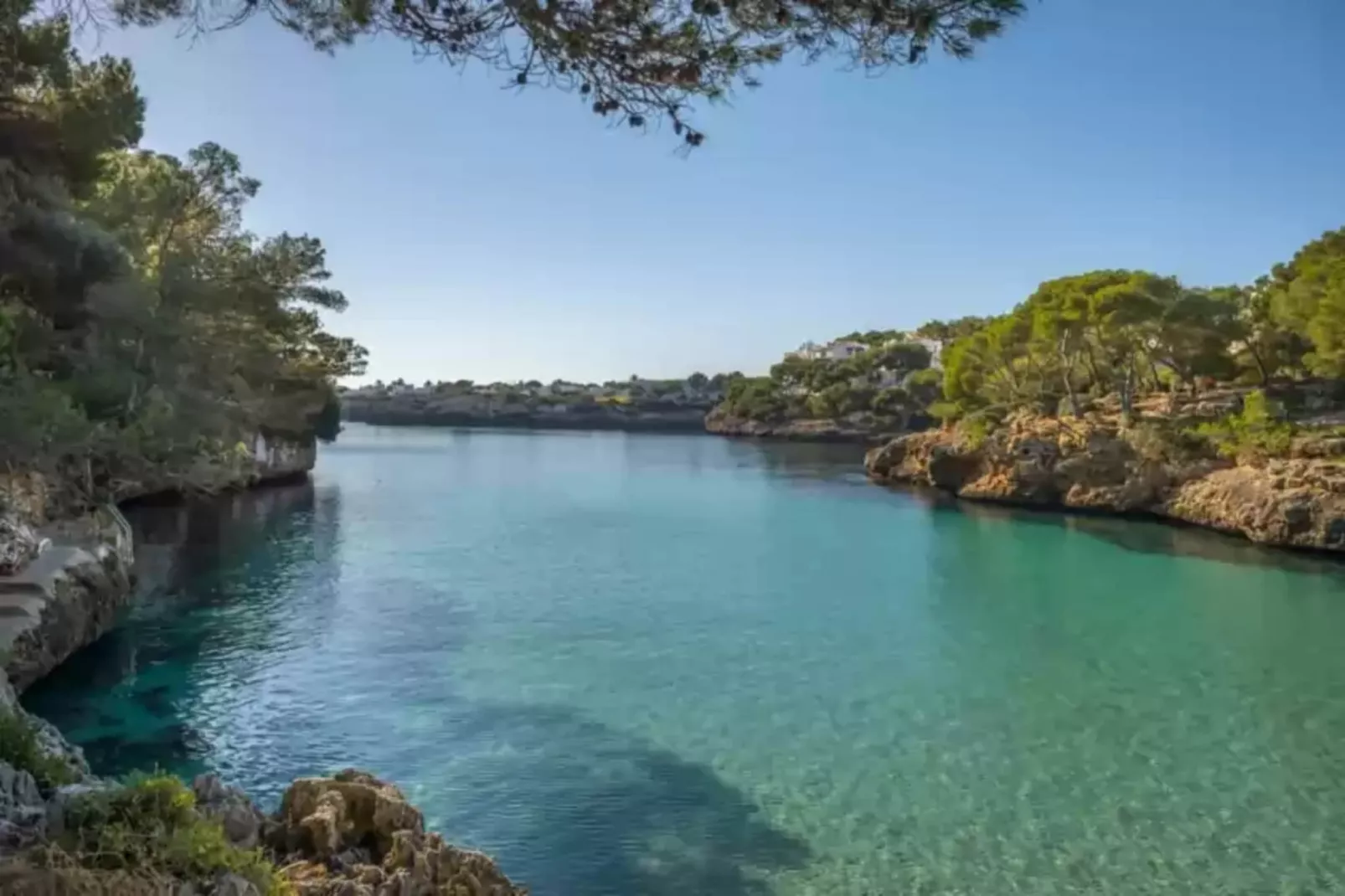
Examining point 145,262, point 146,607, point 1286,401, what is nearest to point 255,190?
point 145,262

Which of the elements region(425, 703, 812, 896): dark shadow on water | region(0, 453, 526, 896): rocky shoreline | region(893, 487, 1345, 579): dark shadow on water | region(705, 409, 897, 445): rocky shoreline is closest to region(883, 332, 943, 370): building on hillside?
region(705, 409, 897, 445): rocky shoreline

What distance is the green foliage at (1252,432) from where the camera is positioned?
28719 mm

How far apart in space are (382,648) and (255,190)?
17.1m

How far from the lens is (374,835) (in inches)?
254

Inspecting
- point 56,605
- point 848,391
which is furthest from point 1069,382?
point 848,391

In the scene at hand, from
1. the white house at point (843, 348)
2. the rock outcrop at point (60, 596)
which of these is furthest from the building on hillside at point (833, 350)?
the rock outcrop at point (60, 596)

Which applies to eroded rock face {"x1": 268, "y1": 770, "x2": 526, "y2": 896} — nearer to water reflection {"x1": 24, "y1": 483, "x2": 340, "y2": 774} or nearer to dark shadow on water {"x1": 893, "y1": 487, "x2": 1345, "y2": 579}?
water reflection {"x1": 24, "y1": 483, "x2": 340, "y2": 774}

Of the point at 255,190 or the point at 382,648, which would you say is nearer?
the point at 382,648

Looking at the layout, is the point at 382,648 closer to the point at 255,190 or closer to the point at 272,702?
the point at 272,702

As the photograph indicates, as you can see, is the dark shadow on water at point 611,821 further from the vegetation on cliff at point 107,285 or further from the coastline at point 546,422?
the coastline at point 546,422

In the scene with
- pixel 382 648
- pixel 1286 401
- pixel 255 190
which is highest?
pixel 255 190

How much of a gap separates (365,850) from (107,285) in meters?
11.1

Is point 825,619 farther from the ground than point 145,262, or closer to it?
closer to it

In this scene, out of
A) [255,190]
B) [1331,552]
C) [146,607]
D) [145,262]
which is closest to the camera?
[146,607]
